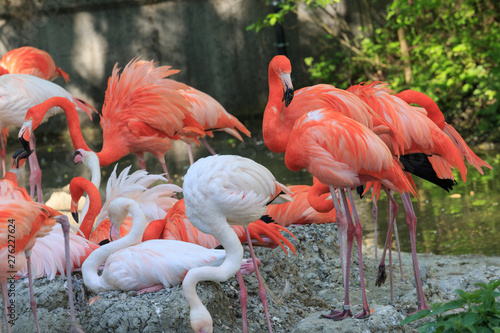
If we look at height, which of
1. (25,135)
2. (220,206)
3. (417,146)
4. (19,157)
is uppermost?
(25,135)

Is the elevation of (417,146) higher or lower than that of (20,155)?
lower

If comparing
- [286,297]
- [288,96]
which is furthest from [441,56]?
[286,297]

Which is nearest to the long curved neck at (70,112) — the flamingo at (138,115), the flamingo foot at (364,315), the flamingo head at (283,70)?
the flamingo at (138,115)

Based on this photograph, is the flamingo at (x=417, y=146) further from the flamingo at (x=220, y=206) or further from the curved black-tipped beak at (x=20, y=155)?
the curved black-tipped beak at (x=20, y=155)

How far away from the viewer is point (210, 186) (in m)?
2.72

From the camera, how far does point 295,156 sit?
282 centimetres

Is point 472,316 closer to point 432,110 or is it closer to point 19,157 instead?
point 432,110

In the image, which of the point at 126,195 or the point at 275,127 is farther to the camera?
the point at 126,195

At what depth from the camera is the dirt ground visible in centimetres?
274

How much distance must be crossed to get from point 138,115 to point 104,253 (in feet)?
5.08

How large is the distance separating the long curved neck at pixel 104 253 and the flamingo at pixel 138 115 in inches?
50.0

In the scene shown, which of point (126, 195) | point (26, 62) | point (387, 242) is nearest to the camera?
point (387, 242)

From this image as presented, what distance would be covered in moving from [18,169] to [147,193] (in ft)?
3.46

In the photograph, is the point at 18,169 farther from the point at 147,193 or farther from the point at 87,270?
the point at 87,270
